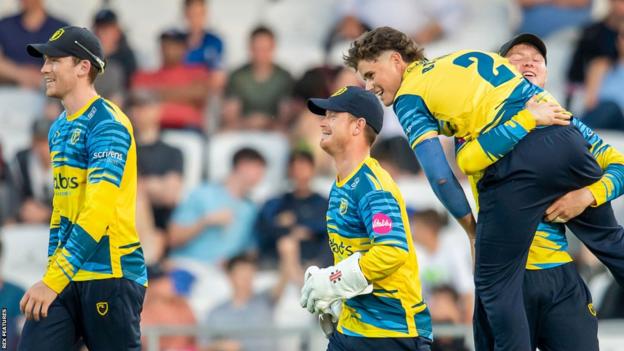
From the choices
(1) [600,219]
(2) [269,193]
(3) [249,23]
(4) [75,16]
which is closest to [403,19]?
(3) [249,23]

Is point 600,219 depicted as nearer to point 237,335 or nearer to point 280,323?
point 237,335

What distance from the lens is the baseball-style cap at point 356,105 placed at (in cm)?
593

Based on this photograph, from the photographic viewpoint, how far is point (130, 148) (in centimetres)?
585

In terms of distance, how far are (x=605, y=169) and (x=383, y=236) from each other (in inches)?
54.4

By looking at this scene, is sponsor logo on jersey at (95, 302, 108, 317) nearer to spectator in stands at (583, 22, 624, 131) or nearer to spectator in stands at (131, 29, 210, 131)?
spectator in stands at (131, 29, 210, 131)

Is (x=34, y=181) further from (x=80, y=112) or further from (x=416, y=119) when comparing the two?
(x=416, y=119)

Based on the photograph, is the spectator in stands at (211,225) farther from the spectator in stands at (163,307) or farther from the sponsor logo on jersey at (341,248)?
the sponsor logo on jersey at (341,248)

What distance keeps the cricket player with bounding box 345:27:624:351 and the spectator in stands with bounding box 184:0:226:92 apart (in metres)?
7.00

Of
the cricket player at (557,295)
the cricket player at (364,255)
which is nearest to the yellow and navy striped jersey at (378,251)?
the cricket player at (364,255)

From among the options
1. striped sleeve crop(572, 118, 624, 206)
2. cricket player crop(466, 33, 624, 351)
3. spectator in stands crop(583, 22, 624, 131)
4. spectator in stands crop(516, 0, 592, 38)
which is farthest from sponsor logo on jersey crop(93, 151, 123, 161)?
spectator in stands crop(516, 0, 592, 38)

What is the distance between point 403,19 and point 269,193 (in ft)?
8.47

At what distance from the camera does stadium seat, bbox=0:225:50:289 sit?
36.7 ft

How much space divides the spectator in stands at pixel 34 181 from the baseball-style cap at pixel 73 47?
5631mm

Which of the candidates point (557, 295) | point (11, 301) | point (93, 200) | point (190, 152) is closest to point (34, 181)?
point (11, 301)
